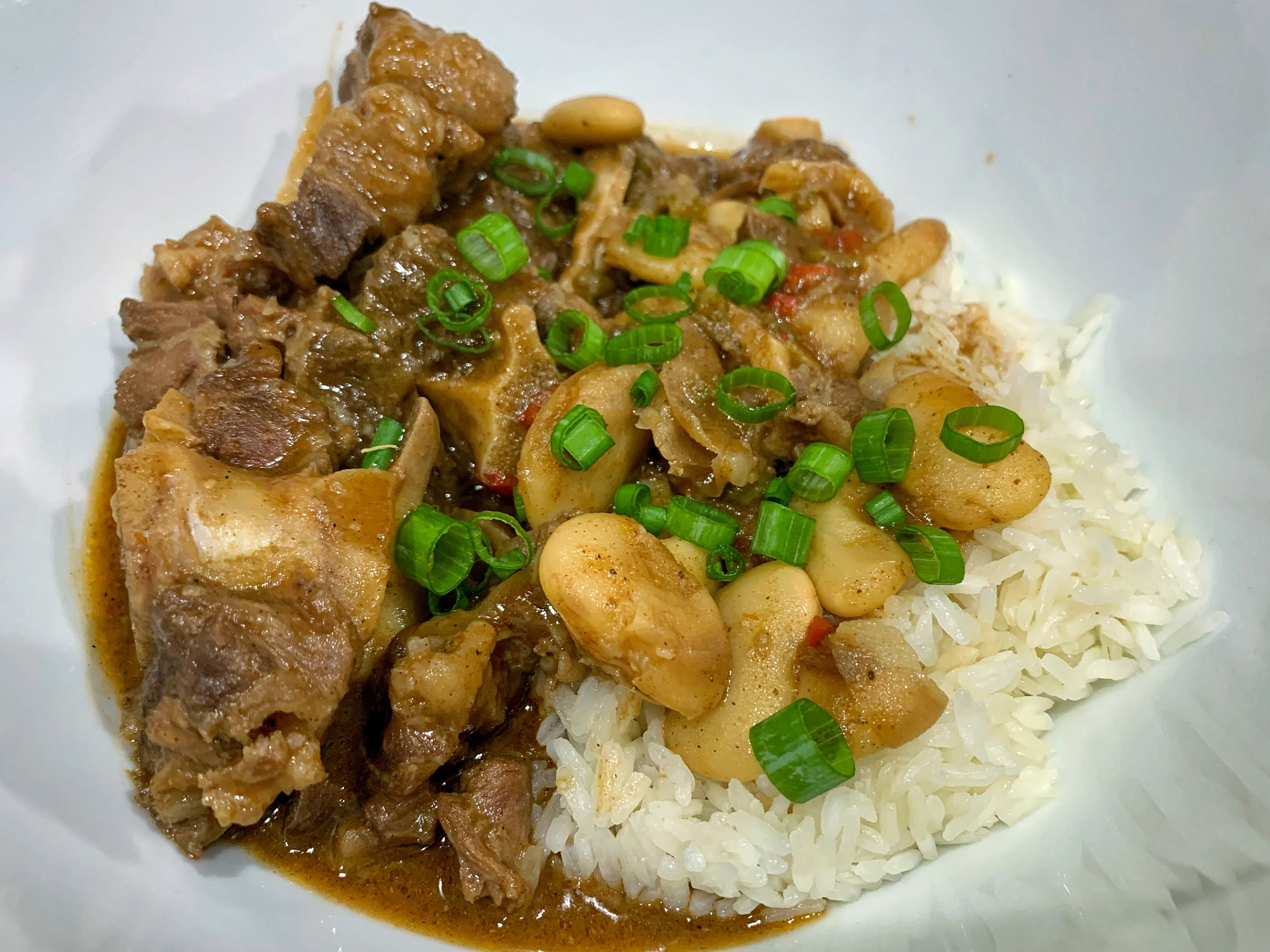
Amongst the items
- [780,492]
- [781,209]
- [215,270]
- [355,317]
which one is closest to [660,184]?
[781,209]

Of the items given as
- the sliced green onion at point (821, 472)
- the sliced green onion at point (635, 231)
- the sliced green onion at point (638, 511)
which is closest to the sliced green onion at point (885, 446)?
the sliced green onion at point (821, 472)

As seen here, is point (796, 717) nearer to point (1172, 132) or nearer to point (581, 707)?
point (581, 707)

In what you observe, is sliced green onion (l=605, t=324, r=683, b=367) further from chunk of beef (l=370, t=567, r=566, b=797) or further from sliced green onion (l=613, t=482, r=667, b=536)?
chunk of beef (l=370, t=567, r=566, b=797)

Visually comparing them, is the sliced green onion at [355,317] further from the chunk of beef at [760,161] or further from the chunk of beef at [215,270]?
the chunk of beef at [760,161]

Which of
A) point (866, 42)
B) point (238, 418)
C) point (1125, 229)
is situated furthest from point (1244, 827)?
point (866, 42)

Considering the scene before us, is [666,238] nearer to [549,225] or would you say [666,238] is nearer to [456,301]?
[549,225]

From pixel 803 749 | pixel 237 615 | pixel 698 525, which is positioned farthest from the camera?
pixel 698 525
